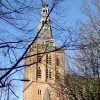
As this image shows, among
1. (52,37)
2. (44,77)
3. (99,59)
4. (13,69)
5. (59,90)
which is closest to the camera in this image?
(13,69)

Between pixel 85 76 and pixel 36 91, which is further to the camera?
pixel 36 91

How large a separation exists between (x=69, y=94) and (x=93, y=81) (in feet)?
6.71

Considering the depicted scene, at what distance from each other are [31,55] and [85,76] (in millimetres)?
9496

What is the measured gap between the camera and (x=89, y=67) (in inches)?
675

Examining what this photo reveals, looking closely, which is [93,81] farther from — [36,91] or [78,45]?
[36,91]

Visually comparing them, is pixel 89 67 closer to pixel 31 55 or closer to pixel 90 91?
pixel 90 91

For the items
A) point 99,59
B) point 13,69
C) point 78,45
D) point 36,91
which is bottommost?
point 13,69

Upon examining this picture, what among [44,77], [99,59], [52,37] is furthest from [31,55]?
[44,77]

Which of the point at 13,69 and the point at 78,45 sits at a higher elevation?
the point at 78,45

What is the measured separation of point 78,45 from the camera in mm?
8445

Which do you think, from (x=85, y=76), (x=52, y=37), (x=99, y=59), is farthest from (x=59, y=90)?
(x=52, y=37)

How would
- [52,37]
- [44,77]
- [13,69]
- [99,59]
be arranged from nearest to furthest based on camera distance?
[13,69] < [52,37] < [99,59] < [44,77]

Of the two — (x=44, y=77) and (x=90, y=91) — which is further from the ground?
(x=44, y=77)

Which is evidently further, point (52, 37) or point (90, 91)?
point (90, 91)
